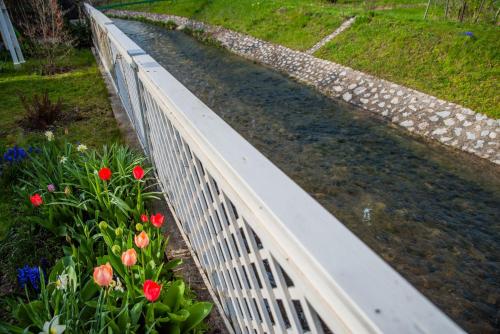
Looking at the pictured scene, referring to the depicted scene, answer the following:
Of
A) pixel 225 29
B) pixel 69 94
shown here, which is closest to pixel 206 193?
pixel 69 94

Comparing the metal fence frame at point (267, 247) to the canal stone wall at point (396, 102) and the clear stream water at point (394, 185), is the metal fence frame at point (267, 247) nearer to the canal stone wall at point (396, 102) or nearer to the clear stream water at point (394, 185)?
the clear stream water at point (394, 185)

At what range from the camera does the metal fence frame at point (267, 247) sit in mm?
688

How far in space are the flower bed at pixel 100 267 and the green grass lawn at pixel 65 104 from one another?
15.8 inches

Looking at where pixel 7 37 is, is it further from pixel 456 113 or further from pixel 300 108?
pixel 456 113

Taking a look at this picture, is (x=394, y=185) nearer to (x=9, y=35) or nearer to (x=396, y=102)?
(x=396, y=102)

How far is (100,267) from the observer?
135 cm

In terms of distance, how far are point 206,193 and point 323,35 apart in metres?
9.10

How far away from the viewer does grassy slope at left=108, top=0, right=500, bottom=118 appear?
609cm

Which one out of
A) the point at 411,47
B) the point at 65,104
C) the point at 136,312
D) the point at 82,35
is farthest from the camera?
the point at 82,35

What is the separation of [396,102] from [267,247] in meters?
6.25

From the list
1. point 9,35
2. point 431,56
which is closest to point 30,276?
point 431,56

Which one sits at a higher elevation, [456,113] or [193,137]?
[193,137]

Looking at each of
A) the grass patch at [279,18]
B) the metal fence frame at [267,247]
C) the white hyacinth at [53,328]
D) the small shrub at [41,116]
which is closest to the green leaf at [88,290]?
the white hyacinth at [53,328]

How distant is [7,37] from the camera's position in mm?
8164
